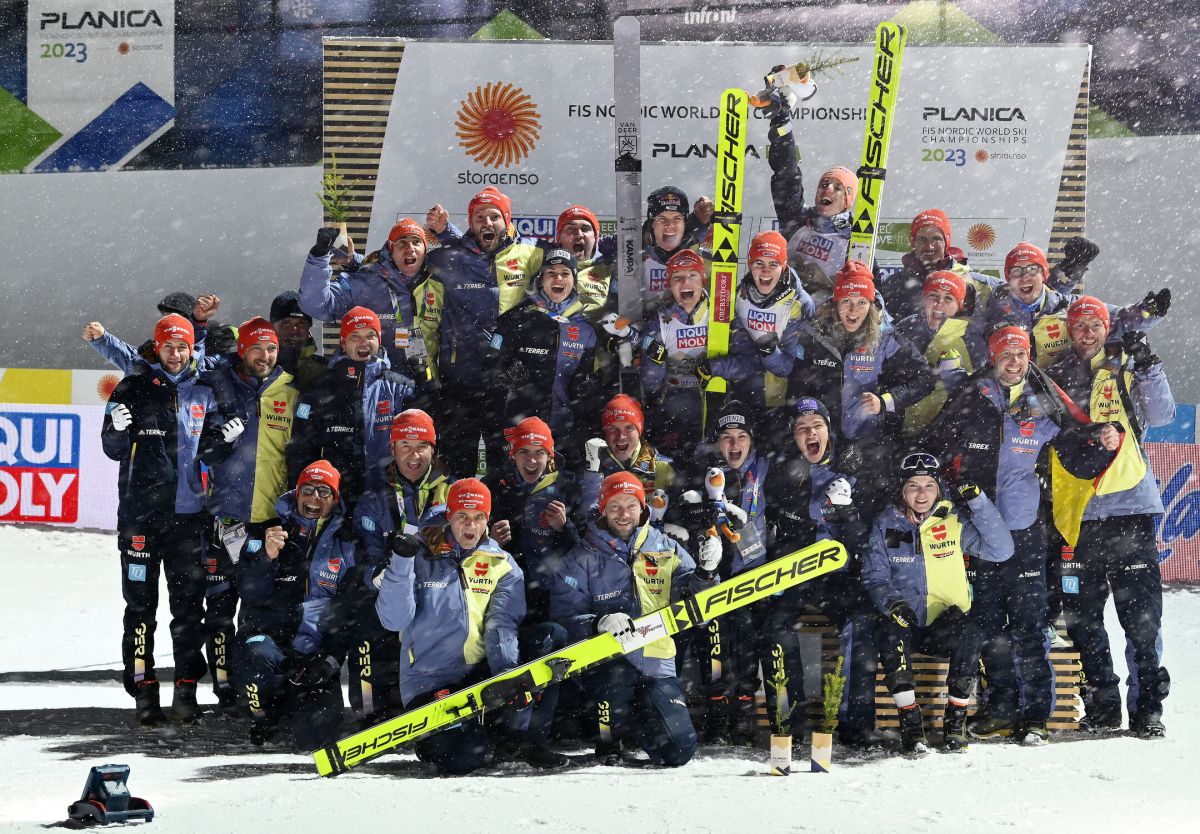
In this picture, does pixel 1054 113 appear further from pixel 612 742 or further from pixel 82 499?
pixel 82 499

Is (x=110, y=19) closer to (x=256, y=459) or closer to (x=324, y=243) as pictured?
(x=324, y=243)

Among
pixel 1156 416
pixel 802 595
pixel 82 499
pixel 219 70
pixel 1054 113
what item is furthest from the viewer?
pixel 219 70

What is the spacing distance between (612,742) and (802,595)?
1096mm

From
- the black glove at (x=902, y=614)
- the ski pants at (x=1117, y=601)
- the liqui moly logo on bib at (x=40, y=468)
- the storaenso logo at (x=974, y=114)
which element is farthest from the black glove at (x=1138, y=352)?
the liqui moly logo on bib at (x=40, y=468)

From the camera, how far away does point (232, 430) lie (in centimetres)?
616

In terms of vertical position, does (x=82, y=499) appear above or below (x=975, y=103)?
below

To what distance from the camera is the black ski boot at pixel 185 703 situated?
20.5 ft

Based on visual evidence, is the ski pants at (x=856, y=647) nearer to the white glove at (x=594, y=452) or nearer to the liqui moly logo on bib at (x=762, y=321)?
the white glove at (x=594, y=452)

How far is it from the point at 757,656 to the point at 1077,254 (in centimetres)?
292

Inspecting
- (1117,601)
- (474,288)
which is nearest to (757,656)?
(1117,601)

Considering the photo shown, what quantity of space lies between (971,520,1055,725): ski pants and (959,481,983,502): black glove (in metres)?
0.34

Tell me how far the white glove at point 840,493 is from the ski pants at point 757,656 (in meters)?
0.47

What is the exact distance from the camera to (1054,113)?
874 centimetres

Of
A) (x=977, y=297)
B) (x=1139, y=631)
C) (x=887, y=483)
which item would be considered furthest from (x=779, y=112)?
(x=1139, y=631)
